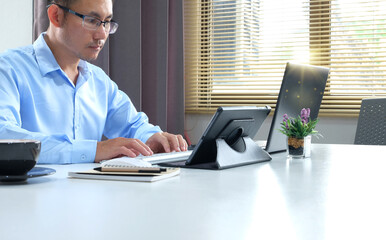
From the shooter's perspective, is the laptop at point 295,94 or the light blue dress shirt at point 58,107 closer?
the light blue dress shirt at point 58,107

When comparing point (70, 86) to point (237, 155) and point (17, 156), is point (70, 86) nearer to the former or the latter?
point (237, 155)

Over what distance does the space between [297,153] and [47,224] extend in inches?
39.6

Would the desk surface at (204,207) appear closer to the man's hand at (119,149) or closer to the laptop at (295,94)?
the man's hand at (119,149)

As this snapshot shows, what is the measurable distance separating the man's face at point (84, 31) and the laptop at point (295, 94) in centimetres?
75

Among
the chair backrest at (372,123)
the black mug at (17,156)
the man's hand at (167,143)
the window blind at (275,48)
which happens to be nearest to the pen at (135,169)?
the black mug at (17,156)

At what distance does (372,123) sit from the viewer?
8.54ft

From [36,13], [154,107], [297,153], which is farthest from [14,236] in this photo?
[154,107]

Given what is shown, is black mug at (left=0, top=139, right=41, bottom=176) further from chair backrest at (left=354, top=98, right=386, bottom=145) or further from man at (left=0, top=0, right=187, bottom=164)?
chair backrest at (left=354, top=98, right=386, bottom=145)

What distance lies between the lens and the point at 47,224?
2.21 ft

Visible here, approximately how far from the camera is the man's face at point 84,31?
6.30ft

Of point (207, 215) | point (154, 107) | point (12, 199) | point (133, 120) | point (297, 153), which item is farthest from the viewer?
point (154, 107)

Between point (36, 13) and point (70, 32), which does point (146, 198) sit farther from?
point (36, 13)

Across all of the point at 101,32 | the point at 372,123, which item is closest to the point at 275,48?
the point at 372,123

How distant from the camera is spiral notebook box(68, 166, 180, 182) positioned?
3.45 ft
